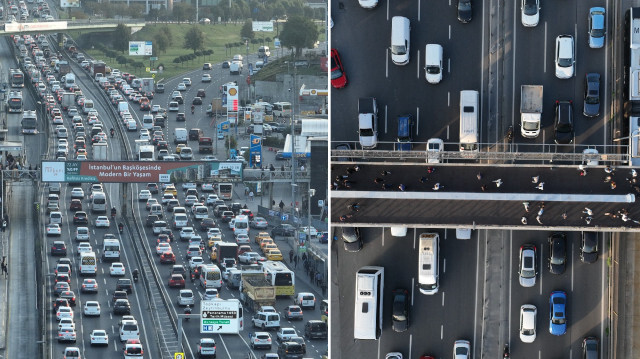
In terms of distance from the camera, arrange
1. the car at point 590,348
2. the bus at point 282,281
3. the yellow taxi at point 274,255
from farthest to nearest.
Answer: the yellow taxi at point 274,255
the bus at point 282,281
the car at point 590,348

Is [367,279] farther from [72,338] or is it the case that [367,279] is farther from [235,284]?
[235,284]

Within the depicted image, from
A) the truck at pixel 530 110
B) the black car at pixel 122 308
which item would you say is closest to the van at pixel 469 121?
the truck at pixel 530 110

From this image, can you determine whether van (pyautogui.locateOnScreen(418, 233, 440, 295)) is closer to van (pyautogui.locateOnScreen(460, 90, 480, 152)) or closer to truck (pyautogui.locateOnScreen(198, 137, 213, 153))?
van (pyautogui.locateOnScreen(460, 90, 480, 152))

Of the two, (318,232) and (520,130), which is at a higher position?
(520,130)

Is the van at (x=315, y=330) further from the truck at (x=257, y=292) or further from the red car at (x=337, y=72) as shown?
the red car at (x=337, y=72)

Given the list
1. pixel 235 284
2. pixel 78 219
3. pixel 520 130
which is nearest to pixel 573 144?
pixel 520 130
